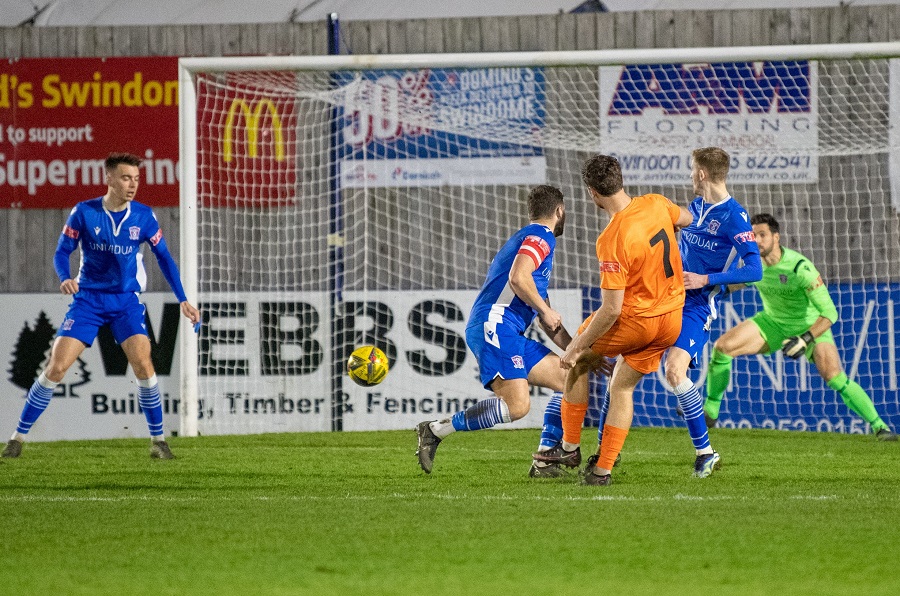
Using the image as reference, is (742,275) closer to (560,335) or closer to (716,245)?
(716,245)

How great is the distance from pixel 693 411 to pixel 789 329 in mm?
3201

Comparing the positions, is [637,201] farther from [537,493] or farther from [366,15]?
[366,15]

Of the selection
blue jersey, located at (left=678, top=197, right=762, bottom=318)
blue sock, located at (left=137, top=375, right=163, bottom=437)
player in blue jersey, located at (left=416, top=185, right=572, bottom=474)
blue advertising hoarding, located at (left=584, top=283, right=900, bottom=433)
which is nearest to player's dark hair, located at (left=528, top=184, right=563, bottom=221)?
player in blue jersey, located at (left=416, top=185, right=572, bottom=474)

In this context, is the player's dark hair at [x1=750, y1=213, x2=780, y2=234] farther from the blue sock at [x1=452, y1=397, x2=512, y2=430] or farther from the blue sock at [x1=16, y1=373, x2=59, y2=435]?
the blue sock at [x1=16, y1=373, x2=59, y2=435]

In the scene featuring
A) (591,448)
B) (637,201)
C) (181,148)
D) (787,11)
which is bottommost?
(591,448)

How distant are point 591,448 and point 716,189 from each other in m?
2.64

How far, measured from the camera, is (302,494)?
6699mm

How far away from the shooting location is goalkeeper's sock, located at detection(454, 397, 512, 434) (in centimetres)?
716

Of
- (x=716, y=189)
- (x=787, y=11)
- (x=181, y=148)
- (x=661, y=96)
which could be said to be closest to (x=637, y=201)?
(x=716, y=189)

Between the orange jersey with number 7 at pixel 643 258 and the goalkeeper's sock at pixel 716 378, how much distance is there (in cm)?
362

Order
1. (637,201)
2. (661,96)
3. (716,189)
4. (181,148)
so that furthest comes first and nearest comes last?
(661,96), (181,148), (716,189), (637,201)

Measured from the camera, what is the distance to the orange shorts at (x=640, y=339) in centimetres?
648

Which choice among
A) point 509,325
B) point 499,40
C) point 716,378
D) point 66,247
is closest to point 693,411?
point 509,325

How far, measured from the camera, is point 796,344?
9977 millimetres
